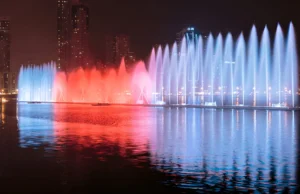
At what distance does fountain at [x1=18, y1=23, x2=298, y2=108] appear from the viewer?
4259 cm

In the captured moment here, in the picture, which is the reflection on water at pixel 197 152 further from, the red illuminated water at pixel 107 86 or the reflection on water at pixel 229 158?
the red illuminated water at pixel 107 86

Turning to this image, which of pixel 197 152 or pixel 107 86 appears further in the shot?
pixel 107 86

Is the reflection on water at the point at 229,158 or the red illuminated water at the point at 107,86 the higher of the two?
the red illuminated water at the point at 107,86

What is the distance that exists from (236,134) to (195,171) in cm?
845

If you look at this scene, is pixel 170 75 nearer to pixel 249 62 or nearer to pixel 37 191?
pixel 249 62

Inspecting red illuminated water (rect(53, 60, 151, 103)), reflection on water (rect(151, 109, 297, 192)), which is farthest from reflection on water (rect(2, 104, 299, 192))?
red illuminated water (rect(53, 60, 151, 103))

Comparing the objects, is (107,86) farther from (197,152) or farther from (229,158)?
(229,158)

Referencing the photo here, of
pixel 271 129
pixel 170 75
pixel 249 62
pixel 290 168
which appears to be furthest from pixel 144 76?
pixel 290 168

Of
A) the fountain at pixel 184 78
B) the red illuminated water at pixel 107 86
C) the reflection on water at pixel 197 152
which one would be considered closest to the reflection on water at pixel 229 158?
the reflection on water at pixel 197 152

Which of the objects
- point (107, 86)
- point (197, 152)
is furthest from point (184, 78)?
point (197, 152)

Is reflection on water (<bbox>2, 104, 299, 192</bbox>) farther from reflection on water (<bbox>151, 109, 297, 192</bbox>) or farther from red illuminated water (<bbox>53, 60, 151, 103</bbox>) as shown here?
red illuminated water (<bbox>53, 60, 151, 103</bbox>)

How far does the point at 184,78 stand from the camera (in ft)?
172

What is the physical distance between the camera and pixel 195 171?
9.59m

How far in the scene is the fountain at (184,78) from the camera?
140ft
